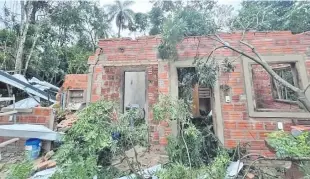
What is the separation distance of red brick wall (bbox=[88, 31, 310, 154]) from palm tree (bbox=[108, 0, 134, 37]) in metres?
16.7

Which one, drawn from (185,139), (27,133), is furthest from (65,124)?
(185,139)

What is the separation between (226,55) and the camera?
5055 millimetres

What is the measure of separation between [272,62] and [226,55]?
1077 millimetres

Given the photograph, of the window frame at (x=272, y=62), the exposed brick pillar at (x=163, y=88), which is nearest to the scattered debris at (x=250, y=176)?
the window frame at (x=272, y=62)

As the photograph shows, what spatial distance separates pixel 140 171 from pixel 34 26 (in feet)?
45.3

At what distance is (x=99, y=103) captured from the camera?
3.56 m

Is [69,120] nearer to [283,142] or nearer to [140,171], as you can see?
[140,171]

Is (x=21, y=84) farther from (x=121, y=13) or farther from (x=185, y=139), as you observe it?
(x=121, y=13)

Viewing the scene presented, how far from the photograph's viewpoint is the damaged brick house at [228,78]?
4.70 metres

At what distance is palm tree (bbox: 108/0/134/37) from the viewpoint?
21219mm

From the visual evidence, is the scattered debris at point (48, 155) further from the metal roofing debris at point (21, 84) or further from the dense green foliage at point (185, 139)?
the metal roofing debris at point (21, 84)

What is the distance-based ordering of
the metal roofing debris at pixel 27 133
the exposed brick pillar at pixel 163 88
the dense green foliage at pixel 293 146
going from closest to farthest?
1. the dense green foliage at pixel 293 146
2. the metal roofing debris at pixel 27 133
3. the exposed brick pillar at pixel 163 88

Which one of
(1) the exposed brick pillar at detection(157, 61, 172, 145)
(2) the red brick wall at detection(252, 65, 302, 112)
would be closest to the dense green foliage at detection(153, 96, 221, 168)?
(1) the exposed brick pillar at detection(157, 61, 172, 145)

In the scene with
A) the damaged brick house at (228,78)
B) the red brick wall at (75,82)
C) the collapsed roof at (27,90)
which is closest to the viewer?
the damaged brick house at (228,78)
